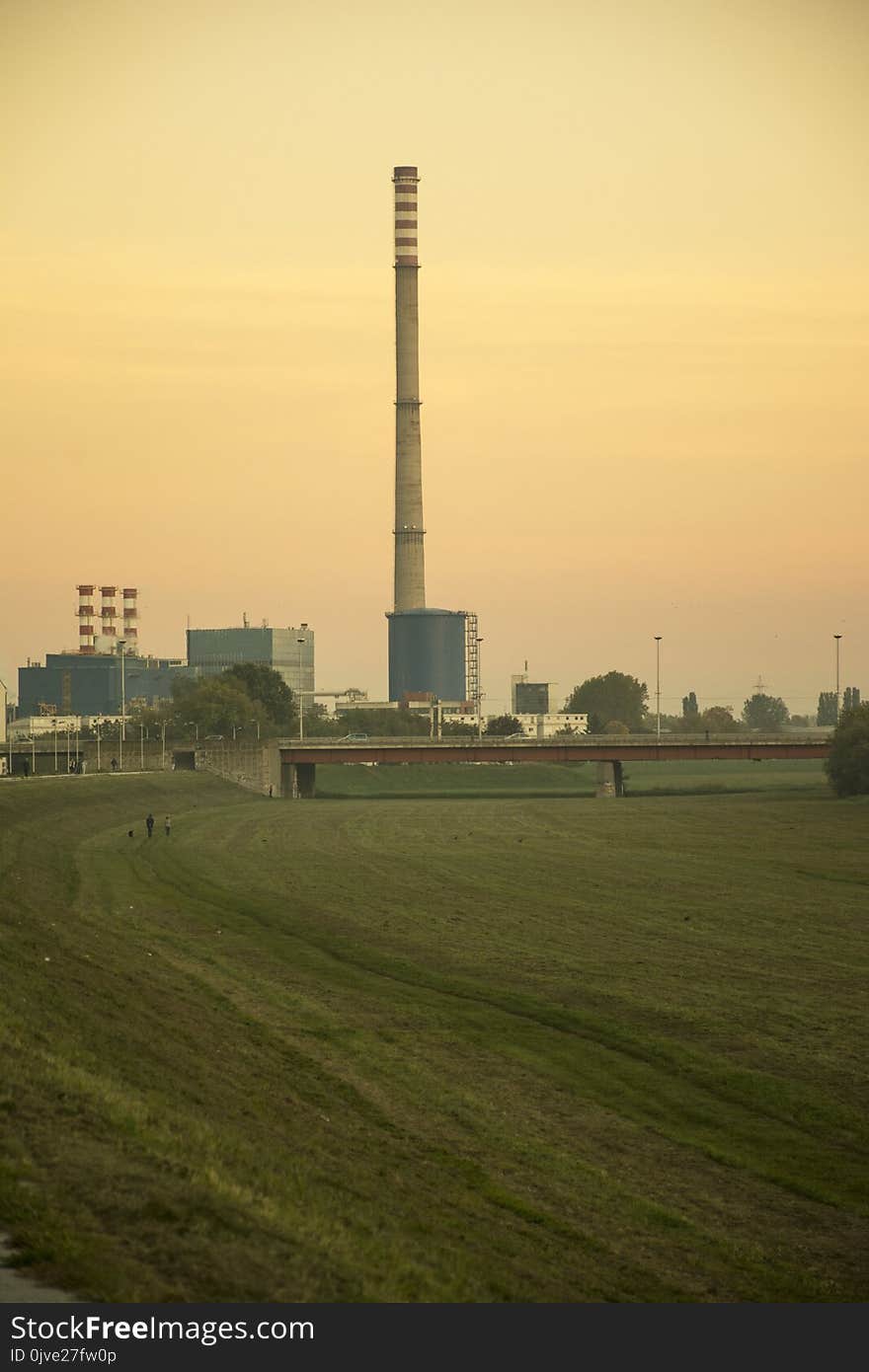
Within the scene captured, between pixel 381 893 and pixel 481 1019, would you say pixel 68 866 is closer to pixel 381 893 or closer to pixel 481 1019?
pixel 381 893

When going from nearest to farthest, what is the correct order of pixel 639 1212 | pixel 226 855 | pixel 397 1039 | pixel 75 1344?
pixel 75 1344, pixel 639 1212, pixel 397 1039, pixel 226 855

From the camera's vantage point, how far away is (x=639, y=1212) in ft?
80.8

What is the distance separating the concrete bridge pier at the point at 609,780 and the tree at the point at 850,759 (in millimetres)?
23647

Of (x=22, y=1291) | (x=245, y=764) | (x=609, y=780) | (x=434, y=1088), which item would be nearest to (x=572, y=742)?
(x=609, y=780)

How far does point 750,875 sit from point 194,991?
3926 centimetres

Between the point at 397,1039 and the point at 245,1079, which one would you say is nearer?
the point at 245,1079

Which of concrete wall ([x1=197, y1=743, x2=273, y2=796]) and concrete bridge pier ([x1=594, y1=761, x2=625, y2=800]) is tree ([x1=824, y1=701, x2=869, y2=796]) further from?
concrete wall ([x1=197, y1=743, x2=273, y2=796])

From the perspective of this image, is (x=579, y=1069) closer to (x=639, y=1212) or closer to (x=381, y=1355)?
(x=639, y=1212)

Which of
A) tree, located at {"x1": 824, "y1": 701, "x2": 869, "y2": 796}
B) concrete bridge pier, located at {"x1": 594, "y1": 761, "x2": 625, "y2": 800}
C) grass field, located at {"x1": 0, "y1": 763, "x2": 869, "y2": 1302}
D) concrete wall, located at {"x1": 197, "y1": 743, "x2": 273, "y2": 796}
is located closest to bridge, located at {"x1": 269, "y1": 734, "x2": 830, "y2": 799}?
concrete bridge pier, located at {"x1": 594, "y1": 761, "x2": 625, "y2": 800}

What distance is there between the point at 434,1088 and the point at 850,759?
11559cm

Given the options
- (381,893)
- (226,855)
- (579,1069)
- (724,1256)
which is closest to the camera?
(724,1256)

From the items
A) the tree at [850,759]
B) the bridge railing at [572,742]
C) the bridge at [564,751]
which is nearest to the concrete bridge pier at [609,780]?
the bridge at [564,751]

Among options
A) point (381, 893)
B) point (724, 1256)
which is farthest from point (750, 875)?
point (724, 1256)

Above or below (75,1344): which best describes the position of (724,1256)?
below
